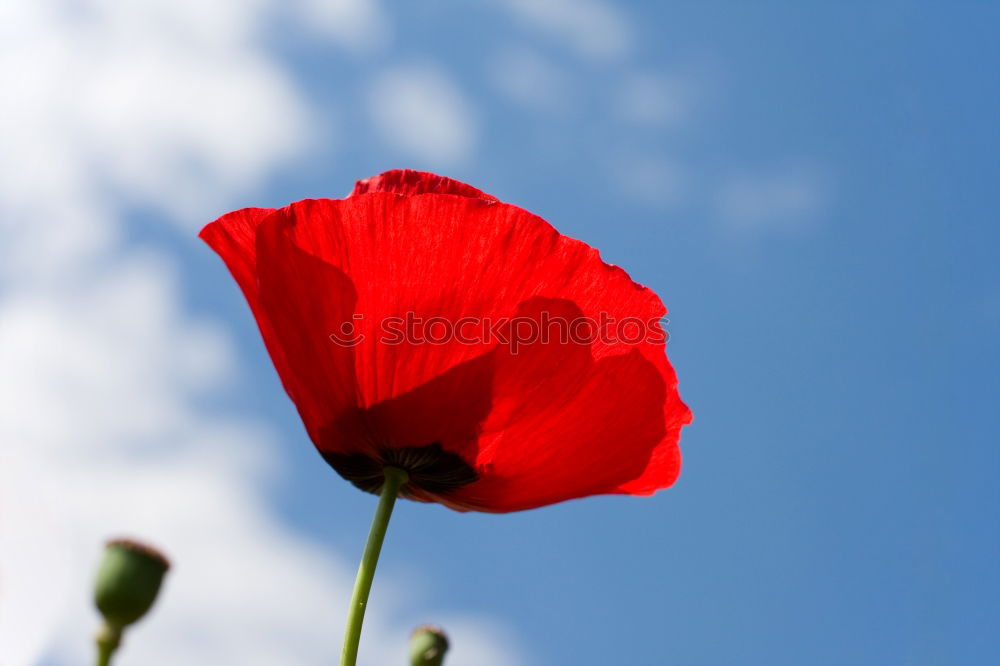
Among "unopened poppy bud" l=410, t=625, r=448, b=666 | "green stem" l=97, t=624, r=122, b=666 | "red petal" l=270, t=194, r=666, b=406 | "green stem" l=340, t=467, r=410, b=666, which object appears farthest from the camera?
"red petal" l=270, t=194, r=666, b=406

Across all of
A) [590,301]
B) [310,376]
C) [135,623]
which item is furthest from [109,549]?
[590,301]

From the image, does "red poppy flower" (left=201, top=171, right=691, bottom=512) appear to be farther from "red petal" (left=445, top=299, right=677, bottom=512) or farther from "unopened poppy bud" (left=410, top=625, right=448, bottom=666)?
"unopened poppy bud" (left=410, top=625, right=448, bottom=666)

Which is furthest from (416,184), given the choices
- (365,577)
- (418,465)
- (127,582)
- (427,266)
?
(127,582)

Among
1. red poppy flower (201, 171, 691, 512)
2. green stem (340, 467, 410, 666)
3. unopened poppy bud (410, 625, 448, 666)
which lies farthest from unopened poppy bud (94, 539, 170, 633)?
red poppy flower (201, 171, 691, 512)

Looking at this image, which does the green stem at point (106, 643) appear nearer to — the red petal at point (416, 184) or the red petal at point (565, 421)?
the red petal at point (565, 421)

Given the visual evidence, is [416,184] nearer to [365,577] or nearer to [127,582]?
[365,577]

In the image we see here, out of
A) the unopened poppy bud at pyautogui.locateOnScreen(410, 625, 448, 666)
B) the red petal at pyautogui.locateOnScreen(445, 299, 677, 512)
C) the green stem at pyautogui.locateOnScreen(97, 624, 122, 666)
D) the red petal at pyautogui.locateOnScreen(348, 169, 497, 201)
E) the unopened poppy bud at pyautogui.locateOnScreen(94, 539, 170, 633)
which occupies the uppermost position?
the red petal at pyautogui.locateOnScreen(348, 169, 497, 201)

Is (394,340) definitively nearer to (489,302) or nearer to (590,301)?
(489,302)
